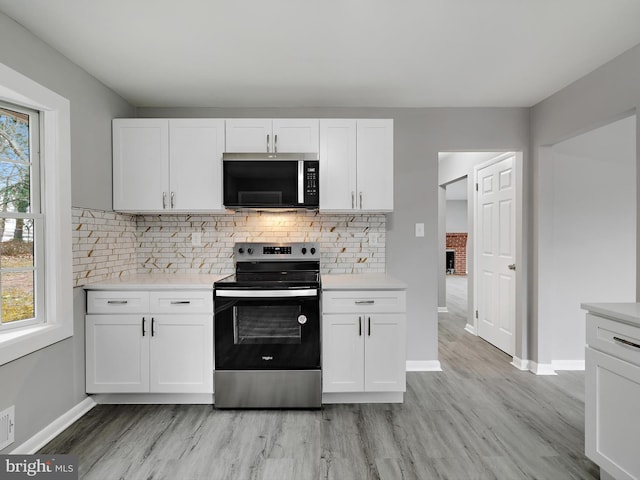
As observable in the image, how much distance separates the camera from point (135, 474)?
198 centimetres

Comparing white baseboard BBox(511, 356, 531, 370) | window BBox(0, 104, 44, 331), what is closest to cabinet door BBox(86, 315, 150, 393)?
window BBox(0, 104, 44, 331)

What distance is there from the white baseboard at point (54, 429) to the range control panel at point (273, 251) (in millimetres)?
1504

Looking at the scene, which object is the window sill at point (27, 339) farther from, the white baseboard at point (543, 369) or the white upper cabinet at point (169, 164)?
the white baseboard at point (543, 369)

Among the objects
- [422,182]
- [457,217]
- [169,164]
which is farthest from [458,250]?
[169,164]

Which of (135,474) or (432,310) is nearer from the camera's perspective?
Answer: (135,474)

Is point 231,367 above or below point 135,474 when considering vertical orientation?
above

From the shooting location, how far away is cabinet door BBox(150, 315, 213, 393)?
2.74 metres

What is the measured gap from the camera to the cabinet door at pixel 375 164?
3.07 m

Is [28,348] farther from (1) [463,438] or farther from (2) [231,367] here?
A: (1) [463,438]

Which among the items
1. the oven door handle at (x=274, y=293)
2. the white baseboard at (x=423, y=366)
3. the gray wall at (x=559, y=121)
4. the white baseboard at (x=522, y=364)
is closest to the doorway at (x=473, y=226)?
the white baseboard at (x=522, y=364)

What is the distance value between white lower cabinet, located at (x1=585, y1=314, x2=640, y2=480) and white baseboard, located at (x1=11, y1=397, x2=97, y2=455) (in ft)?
9.62

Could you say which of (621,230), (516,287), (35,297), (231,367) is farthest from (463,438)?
(35,297)

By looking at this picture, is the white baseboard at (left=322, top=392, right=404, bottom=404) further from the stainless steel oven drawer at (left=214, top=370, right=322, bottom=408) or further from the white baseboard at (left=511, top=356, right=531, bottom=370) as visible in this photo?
the white baseboard at (left=511, top=356, right=531, bottom=370)

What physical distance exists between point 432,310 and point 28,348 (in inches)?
116
